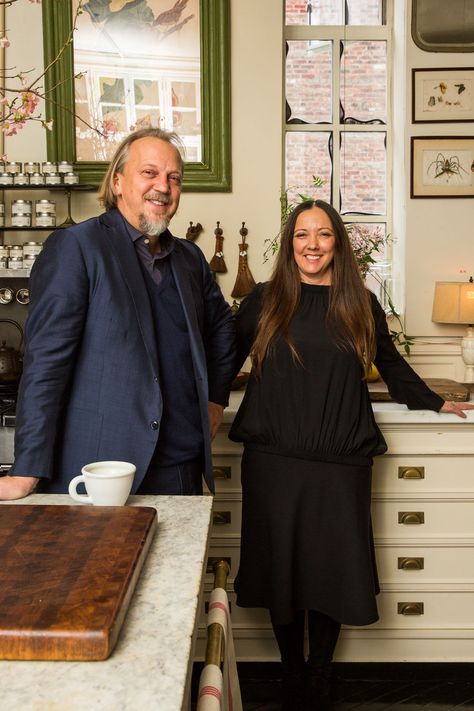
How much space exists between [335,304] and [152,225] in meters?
0.65

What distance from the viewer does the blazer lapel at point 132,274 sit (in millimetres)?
1703

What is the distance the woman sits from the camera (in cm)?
215

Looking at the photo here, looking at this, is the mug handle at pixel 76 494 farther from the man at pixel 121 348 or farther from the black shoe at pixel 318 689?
the black shoe at pixel 318 689

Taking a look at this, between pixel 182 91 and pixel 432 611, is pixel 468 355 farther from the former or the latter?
pixel 182 91

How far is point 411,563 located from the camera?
2545 millimetres

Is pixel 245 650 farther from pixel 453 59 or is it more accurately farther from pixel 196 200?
pixel 453 59

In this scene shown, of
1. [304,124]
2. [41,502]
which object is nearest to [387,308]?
[304,124]

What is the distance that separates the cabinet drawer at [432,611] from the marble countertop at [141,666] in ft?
5.75

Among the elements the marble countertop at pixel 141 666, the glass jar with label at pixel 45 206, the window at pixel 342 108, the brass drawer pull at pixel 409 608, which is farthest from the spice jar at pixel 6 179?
the marble countertop at pixel 141 666

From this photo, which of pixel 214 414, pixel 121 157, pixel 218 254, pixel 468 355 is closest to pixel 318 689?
pixel 214 414

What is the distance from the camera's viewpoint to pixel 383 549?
8.37 feet

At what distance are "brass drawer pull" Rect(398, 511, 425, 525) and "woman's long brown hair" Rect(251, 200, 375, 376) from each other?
0.66 meters

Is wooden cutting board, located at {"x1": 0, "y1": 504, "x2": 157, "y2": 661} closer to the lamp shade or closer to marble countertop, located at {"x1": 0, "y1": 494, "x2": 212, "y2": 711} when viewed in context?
marble countertop, located at {"x1": 0, "y1": 494, "x2": 212, "y2": 711}

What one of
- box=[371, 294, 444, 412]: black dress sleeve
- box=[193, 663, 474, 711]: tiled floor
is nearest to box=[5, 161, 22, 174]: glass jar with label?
box=[371, 294, 444, 412]: black dress sleeve
